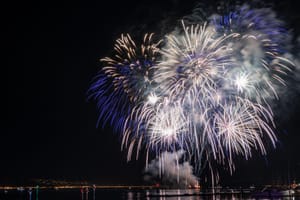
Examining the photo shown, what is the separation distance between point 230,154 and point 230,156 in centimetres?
28

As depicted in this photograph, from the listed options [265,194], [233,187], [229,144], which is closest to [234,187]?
[233,187]

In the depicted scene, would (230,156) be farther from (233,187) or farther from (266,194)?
(233,187)

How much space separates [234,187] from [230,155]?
169121 millimetres

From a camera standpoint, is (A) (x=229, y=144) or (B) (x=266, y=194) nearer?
(A) (x=229, y=144)

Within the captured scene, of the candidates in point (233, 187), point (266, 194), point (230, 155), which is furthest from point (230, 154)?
point (233, 187)

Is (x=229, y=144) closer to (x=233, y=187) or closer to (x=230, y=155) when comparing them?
(x=230, y=155)

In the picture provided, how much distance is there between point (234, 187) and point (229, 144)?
168982mm

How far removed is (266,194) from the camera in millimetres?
87938

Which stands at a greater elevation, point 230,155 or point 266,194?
point 230,155

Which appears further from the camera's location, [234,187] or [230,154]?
[234,187]

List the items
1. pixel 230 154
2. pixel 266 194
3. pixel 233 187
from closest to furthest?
pixel 230 154
pixel 266 194
pixel 233 187

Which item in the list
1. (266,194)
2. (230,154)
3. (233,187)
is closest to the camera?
(230,154)

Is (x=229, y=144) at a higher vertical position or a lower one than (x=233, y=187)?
higher

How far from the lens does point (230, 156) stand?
38188 mm
